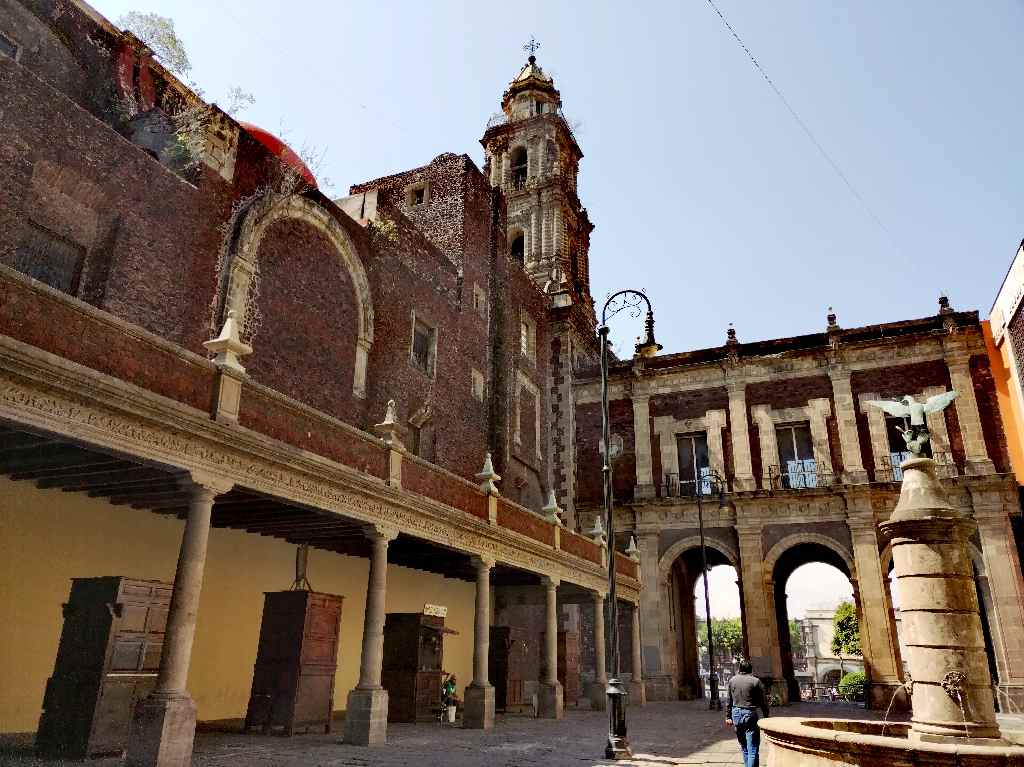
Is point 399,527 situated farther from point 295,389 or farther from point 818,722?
point 818,722

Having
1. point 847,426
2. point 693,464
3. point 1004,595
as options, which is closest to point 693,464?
point 693,464

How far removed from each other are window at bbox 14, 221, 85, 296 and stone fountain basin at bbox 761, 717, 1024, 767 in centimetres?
1292

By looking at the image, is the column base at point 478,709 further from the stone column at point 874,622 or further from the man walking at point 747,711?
the stone column at point 874,622

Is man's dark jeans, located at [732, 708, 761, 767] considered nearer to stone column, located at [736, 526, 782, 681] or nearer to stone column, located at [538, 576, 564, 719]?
stone column, located at [538, 576, 564, 719]

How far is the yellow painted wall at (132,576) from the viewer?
11.5 m

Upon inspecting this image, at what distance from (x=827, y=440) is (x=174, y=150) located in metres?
24.7

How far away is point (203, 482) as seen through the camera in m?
10.2

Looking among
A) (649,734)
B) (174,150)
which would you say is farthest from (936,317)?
(174,150)

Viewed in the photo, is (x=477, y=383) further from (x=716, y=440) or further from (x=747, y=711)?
(x=747, y=711)

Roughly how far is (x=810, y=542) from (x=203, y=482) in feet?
79.8

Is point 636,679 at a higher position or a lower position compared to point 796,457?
lower

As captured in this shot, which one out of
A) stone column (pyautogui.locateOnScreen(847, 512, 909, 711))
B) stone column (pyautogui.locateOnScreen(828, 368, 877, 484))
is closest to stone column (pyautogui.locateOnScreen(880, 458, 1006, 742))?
stone column (pyautogui.locateOnScreen(847, 512, 909, 711))

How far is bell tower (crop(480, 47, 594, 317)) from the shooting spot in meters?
36.7

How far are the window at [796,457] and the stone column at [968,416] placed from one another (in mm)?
5170
